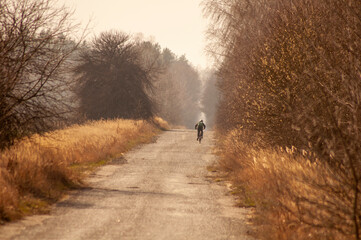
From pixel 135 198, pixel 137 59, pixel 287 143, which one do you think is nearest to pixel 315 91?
pixel 287 143

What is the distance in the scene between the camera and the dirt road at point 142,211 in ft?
26.8

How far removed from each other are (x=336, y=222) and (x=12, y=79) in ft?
28.1

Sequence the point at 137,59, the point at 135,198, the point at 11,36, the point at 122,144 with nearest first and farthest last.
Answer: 1. the point at 135,198
2. the point at 11,36
3. the point at 122,144
4. the point at 137,59

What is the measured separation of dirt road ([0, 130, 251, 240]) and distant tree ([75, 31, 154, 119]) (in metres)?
26.7

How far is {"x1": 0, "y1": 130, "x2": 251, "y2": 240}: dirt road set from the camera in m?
8.16

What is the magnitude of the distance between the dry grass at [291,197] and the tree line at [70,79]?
5383 mm

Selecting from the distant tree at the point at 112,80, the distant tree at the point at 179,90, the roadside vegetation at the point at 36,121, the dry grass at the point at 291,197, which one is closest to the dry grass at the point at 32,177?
the roadside vegetation at the point at 36,121

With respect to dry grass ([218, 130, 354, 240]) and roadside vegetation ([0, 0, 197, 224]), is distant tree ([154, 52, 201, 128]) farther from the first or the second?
dry grass ([218, 130, 354, 240])

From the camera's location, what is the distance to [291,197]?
22.0ft

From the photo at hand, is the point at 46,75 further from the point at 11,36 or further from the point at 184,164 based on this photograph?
the point at 184,164

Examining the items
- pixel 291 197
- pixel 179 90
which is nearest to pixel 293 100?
pixel 291 197

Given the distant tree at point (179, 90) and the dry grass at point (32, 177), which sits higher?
the distant tree at point (179, 90)

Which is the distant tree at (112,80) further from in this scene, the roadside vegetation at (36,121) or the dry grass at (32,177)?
the dry grass at (32,177)

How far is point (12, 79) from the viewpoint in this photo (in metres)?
12.0
